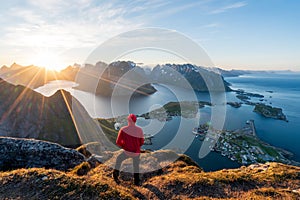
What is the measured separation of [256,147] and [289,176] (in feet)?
270

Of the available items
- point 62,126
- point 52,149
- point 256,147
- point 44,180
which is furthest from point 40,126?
point 256,147

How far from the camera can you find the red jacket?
733cm

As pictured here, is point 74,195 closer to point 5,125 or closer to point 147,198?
point 147,198

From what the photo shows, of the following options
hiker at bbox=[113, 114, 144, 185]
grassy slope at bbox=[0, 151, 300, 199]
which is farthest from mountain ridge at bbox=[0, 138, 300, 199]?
hiker at bbox=[113, 114, 144, 185]

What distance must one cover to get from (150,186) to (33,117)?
78.7 m

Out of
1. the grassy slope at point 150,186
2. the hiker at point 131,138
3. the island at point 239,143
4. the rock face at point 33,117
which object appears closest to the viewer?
the grassy slope at point 150,186

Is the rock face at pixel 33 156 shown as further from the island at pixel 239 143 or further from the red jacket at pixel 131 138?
the island at pixel 239 143

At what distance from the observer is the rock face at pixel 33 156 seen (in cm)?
1049

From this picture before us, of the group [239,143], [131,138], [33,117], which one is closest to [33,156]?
[131,138]

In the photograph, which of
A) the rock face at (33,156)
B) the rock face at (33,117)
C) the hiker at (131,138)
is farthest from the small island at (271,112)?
the rock face at (33,156)

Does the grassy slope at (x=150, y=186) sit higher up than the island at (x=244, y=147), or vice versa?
the grassy slope at (x=150, y=186)

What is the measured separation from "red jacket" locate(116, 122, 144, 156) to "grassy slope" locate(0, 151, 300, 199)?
5.02 feet

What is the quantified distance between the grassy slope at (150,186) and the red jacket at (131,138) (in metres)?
1.53

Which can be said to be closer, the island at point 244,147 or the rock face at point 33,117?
the rock face at point 33,117
